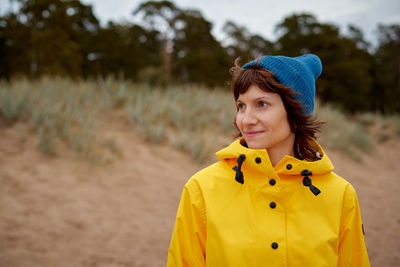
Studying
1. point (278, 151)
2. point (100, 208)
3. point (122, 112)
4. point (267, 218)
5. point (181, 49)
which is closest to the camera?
point (267, 218)

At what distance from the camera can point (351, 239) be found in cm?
143

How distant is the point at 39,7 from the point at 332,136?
818 inches

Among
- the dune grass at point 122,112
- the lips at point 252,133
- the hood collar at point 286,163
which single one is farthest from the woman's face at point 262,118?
the dune grass at point 122,112

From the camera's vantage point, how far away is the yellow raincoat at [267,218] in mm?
1347

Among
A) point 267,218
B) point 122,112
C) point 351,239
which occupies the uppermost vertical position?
point 267,218

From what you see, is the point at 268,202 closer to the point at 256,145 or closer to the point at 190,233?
the point at 256,145

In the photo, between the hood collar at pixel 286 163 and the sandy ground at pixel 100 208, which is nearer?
the hood collar at pixel 286 163

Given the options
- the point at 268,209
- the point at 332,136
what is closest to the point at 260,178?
the point at 268,209

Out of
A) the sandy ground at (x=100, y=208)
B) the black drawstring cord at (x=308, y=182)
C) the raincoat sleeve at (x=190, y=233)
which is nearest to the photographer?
the black drawstring cord at (x=308, y=182)

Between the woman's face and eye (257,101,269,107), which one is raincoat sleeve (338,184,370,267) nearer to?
the woman's face

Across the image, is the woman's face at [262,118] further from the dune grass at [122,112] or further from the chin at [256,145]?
the dune grass at [122,112]

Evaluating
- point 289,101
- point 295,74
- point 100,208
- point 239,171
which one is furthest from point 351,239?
point 100,208

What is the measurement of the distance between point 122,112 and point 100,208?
330cm

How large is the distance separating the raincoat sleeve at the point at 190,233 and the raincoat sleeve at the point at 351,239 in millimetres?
704
